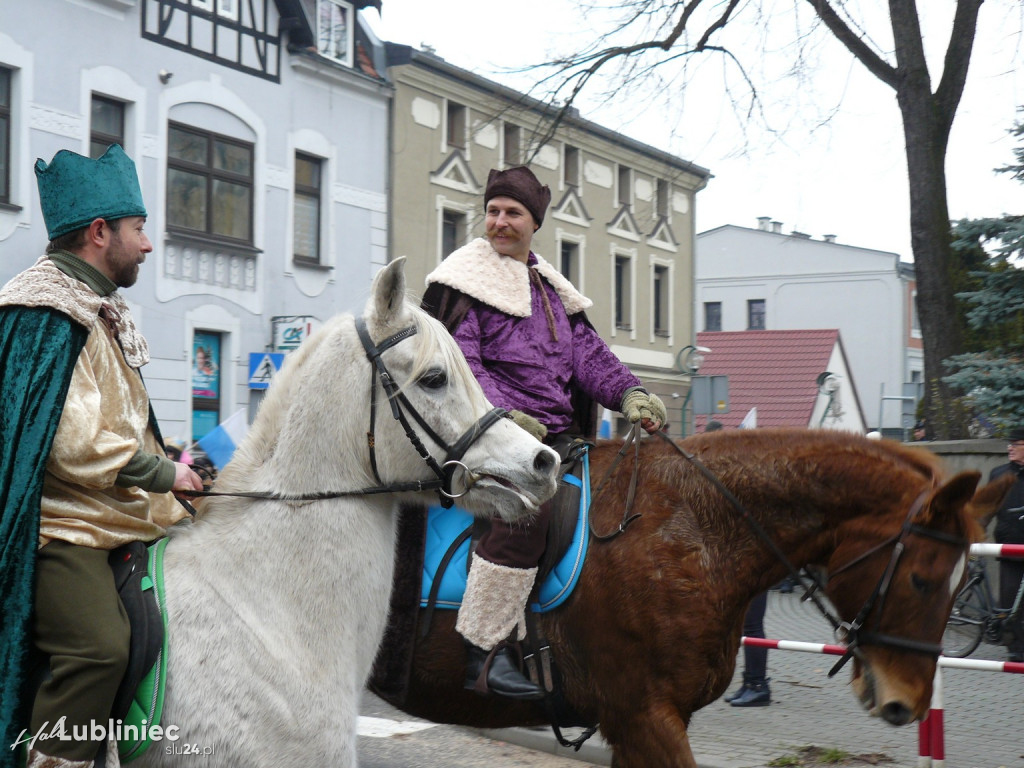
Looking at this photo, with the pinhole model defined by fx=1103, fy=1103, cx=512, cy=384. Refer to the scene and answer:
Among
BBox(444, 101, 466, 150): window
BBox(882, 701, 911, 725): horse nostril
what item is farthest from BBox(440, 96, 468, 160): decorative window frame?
BBox(882, 701, 911, 725): horse nostril

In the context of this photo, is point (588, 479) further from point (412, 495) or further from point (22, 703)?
point (22, 703)

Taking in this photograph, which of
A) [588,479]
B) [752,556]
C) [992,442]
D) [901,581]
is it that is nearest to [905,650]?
[901,581]

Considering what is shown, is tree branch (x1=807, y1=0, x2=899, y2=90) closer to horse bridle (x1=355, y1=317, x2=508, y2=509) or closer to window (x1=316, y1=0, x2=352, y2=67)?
horse bridle (x1=355, y1=317, x2=508, y2=509)

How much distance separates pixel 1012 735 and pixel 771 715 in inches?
58.6

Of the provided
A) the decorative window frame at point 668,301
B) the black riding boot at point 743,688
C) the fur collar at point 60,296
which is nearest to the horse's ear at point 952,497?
the fur collar at point 60,296

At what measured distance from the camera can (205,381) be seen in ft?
62.4

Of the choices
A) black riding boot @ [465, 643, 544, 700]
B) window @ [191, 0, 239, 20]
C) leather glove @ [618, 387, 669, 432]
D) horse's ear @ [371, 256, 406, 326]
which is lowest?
black riding boot @ [465, 643, 544, 700]

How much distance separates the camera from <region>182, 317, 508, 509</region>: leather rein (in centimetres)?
303

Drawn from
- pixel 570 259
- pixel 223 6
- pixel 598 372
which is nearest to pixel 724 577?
pixel 598 372

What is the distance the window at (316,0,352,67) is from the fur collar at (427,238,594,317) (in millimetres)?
18286

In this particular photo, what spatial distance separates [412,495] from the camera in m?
3.14

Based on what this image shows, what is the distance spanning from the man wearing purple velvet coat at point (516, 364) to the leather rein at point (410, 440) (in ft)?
2.68

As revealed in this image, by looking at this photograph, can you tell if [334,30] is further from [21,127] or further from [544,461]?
[544,461]

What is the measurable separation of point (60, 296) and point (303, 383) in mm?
682
